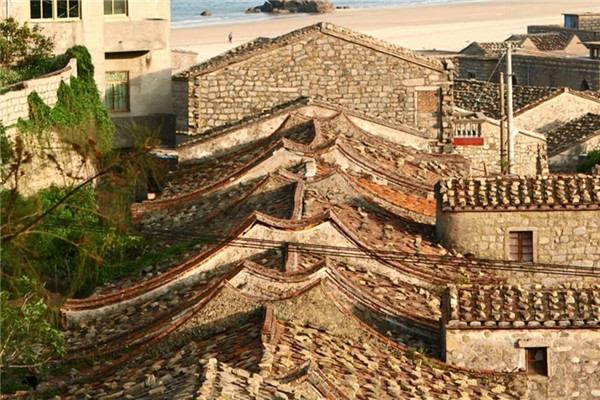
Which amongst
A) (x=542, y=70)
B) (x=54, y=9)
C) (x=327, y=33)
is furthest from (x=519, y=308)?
(x=542, y=70)

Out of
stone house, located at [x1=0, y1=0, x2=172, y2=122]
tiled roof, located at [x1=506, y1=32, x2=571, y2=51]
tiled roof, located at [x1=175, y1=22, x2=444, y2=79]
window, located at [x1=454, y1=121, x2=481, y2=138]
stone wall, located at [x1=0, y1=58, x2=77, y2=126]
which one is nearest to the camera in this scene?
stone wall, located at [x1=0, y1=58, x2=77, y2=126]

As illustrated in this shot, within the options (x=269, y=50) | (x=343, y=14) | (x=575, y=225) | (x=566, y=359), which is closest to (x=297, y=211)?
(x=575, y=225)

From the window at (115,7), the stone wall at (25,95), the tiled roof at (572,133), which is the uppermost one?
the window at (115,7)

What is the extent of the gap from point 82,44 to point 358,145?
1273 cm

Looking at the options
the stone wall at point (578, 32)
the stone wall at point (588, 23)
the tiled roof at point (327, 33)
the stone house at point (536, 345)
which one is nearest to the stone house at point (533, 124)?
the tiled roof at point (327, 33)

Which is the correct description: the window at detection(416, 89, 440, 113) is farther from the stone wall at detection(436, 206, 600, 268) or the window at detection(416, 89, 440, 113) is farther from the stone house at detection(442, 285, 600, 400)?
the stone house at detection(442, 285, 600, 400)

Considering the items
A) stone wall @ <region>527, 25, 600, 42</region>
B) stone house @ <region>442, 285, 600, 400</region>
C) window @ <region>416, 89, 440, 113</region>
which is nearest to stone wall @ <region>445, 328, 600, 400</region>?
stone house @ <region>442, 285, 600, 400</region>

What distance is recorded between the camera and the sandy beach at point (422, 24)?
100m

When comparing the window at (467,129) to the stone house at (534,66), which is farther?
the stone house at (534,66)

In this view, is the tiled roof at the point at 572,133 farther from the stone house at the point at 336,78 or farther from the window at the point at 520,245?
the window at the point at 520,245

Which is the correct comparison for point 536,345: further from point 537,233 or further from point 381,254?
point 537,233

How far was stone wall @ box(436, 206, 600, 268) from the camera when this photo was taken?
28594 mm

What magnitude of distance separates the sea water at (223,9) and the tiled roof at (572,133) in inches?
2620

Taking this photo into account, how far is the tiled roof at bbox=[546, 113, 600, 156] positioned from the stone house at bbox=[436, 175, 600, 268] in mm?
23757
